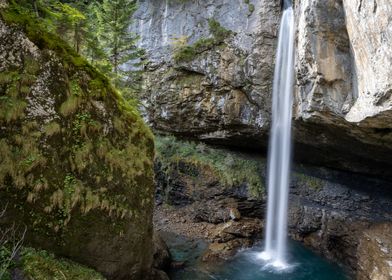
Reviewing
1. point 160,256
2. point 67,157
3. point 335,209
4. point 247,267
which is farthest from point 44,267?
point 335,209

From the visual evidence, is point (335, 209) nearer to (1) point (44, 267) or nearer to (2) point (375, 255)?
(2) point (375, 255)

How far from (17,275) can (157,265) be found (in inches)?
183

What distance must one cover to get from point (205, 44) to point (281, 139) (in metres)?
5.78

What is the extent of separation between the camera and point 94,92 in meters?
6.52

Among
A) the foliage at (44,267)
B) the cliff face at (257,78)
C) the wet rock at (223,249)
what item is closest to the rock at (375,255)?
the cliff face at (257,78)

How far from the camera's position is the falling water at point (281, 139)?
13.5m

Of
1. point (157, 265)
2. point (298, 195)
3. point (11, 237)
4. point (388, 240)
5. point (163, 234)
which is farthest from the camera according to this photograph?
point (298, 195)

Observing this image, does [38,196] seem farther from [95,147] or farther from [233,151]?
[233,151]

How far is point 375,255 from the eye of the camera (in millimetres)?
9953

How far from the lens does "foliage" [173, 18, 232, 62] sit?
15.7 metres

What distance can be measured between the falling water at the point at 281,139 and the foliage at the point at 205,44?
2.76 meters

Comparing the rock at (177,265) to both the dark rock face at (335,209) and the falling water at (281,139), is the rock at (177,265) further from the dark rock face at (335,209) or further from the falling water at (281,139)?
the dark rock face at (335,209)

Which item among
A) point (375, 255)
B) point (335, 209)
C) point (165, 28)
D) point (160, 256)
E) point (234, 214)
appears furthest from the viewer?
point (165, 28)

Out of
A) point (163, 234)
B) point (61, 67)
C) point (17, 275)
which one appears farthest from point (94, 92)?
point (163, 234)
